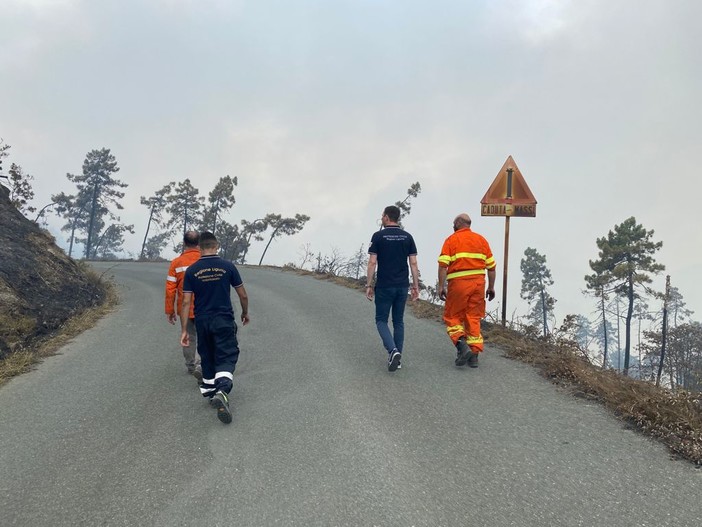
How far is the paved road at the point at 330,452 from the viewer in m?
2.70

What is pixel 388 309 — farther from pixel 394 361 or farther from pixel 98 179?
pixel 98 179

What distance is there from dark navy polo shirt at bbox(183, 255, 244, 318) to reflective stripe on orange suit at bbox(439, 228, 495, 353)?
274 cm

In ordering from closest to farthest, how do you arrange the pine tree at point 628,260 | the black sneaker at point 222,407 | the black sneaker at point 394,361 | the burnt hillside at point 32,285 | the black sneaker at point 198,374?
the black sneaker at point 222,407 → the black sneaker at point 198,374 → the black sneaker at point 394,361 → the burnt hillside at point 32,285 → the pine tree at point 628,260

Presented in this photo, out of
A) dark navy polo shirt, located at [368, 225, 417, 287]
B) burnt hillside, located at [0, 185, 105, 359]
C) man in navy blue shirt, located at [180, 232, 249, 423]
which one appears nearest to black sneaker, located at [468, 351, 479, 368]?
dark navy polo shirt, located at [368, 225, 417, 287]

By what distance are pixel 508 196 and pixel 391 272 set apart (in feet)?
9.96

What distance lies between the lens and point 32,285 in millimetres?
9391

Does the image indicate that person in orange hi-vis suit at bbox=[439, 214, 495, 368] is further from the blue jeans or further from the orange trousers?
the blue jeans

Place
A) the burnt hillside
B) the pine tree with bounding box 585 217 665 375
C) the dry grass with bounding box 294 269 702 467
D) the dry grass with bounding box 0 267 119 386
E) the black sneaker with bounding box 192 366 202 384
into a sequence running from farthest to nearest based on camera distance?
the pine tree with bounding box 585 217 665 375 → the burnt hillside → the dry grass with bounding box 0 267 119 386 → the black sneaker with bounding box 192 366 202 384 → the dry grass with bounding box 294 269 702 467

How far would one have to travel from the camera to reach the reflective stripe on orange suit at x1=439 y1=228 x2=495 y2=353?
5508 mm

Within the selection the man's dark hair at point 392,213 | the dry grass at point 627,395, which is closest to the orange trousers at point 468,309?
the dry grass at point 627,395

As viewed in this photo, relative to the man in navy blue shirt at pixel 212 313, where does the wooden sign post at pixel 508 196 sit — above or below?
above

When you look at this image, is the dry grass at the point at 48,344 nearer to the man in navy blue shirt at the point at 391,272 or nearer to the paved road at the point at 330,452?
the paved road at the point at 330,452

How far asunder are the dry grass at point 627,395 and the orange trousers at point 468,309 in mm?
884

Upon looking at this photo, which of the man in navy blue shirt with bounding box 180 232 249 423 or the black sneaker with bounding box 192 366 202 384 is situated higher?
the man in navy blue shirt with bounding box 180 232 249 423
